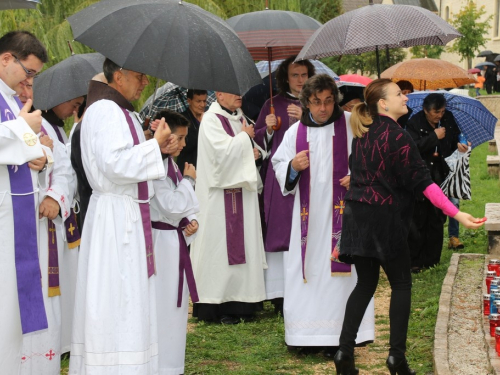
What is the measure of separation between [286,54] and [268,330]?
2727 millimetres

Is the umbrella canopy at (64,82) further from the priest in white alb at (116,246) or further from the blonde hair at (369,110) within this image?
the blonde hair at (369,110)

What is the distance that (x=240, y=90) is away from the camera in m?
4.70

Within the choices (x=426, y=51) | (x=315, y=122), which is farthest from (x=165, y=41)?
(x=426, y=51)

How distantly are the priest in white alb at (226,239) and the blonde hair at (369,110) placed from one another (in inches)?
77.5

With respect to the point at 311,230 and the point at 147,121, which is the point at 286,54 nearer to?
the point at 311,230

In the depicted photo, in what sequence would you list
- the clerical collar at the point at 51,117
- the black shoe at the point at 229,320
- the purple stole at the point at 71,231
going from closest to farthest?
the purple stole at the point at 71,231
the clerical collar at the point at 51,117
the black shoe at the point at 229,320

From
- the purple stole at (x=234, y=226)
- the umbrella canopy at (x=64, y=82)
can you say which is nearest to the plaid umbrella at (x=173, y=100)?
the purple stole at (x=234, y=226)

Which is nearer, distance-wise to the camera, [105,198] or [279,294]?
[105,198]

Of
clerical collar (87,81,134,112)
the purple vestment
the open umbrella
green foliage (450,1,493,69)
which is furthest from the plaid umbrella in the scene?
green foliage (450,1,493,69)

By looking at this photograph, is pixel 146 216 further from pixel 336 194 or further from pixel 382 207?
pixel 336 194

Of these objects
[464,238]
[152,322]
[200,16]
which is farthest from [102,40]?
[464,238]

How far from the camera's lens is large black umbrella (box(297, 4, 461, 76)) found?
5.99m

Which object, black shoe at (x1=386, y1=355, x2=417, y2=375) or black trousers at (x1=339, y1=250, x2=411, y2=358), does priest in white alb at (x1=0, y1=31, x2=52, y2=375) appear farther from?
black shoe at (x1=386, y1=355, x2=417, y2=375)

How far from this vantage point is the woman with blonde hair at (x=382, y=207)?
203 inches
